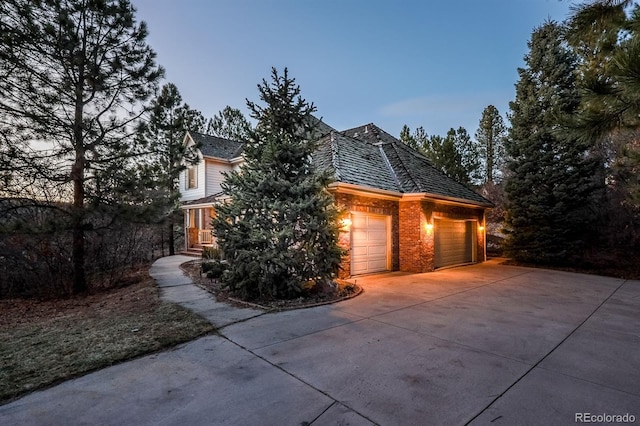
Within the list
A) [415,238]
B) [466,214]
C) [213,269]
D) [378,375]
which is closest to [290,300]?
[213,269]

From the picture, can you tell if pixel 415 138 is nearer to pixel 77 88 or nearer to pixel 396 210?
pixel 396 210

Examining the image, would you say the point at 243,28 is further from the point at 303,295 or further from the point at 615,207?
the point at 615,207

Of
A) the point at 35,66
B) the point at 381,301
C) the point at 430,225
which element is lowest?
the point at 381,301

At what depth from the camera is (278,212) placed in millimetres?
6520

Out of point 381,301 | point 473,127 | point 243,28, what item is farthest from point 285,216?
point 473,127

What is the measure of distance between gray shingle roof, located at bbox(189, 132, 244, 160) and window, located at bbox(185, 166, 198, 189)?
1458mm

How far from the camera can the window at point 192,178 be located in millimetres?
17359

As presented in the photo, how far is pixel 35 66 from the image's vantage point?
6691 millimetres

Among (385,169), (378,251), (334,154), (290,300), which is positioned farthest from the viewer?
(385,169)

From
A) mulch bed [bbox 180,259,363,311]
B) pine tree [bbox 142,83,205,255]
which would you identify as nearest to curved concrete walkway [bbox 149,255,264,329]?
mulch bed [bbox 180,259,363,311]

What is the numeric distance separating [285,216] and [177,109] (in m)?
11.3

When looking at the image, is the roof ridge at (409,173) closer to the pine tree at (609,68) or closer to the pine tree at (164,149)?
the pine tree at (609,68)

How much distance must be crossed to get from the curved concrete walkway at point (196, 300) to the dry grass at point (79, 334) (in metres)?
0.23

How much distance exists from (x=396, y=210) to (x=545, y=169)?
7142 millimetres
